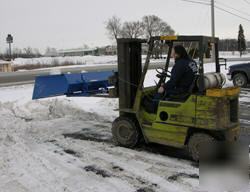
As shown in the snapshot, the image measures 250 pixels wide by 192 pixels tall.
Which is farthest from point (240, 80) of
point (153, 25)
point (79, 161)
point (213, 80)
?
point (153, 25)

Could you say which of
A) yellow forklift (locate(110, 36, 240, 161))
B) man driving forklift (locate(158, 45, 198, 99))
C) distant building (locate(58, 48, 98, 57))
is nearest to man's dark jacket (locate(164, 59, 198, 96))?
man driving forklift (locate(158, 45, 198, 99))

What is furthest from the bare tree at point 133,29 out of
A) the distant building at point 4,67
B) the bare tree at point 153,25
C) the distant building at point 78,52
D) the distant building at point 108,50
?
the distant building at point 4,67

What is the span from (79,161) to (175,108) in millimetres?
1837

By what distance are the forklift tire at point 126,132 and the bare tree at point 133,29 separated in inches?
3011

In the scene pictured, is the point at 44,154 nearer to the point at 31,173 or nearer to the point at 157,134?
the point at 31,173

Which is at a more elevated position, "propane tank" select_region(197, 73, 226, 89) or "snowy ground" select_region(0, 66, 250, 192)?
"propane tank" select_region(197, 73, 226, 89)

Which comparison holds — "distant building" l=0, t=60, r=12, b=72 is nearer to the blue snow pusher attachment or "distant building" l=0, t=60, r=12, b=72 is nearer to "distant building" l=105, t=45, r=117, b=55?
the blue snow pusher attachment

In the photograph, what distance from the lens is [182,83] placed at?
6.36 meters

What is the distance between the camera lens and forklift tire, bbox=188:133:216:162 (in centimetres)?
614

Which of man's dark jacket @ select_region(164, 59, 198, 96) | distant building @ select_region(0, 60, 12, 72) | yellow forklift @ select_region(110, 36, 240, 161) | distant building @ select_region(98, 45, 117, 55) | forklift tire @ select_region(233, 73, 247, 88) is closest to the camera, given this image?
yellow forklift @ select_region(110, 36, 240, 161)

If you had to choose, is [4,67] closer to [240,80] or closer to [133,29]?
[240,80]

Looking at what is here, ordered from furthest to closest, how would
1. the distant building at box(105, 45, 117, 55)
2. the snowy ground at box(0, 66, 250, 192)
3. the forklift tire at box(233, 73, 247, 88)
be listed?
the distant building at box(105, 45, 117, 55)
the forklift tire at box(233, 73, 247, 88)
the snowy ground at box(0, 66, 250, 192)

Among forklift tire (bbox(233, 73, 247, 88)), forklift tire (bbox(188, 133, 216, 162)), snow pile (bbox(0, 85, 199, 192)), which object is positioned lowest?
snow pile (bbox(0, 85, 199, 192))

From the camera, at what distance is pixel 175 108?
6.40m
